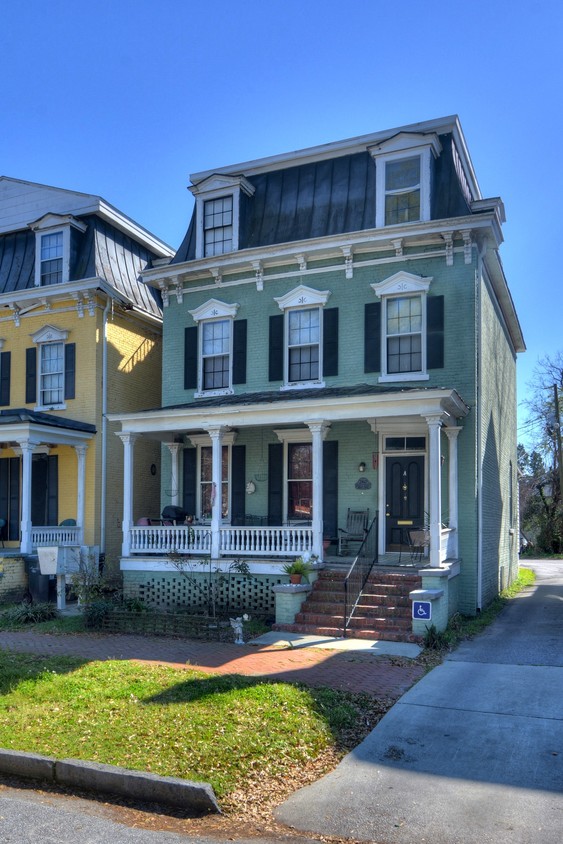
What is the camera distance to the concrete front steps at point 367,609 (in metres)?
11.9

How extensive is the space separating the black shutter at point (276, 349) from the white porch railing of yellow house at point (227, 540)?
3670 millimetres

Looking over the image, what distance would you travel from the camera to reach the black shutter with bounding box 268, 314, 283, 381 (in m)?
16.5

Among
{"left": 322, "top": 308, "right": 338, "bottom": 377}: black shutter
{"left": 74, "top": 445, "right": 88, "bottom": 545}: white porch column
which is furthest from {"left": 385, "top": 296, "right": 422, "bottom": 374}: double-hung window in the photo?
{"left": 74, "top": 445, "right": 88, "bottom": 545}: white porch column

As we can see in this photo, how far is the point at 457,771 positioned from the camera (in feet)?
20.4

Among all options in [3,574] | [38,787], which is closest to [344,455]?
[3,574]

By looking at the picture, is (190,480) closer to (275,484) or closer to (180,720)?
(275,484)

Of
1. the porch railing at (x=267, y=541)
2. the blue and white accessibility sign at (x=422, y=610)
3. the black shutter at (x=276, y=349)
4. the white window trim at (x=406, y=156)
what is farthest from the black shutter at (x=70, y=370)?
the blue and white accessibility sign at (x=422, y=610)

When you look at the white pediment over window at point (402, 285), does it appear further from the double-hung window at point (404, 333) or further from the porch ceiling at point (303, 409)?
the porch ceiling at point (303, 409)

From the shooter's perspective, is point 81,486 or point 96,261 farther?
point 96,261

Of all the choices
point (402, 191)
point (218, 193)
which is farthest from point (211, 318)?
point (402, 191)

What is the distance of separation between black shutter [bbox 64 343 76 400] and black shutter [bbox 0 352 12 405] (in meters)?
2.05

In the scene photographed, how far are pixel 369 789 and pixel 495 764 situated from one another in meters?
1.23

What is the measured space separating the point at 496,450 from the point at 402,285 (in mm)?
5517

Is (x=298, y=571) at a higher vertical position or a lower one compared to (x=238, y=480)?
lower
